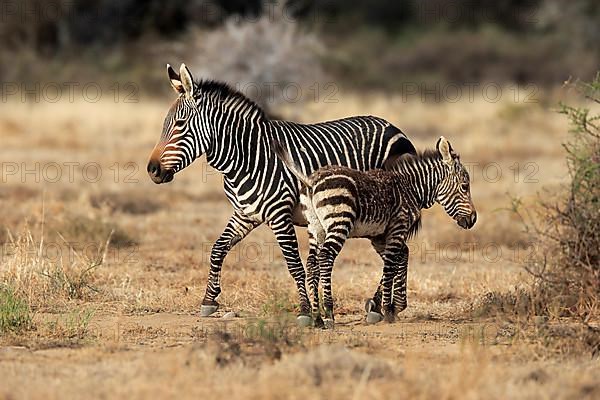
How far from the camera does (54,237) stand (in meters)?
13.4

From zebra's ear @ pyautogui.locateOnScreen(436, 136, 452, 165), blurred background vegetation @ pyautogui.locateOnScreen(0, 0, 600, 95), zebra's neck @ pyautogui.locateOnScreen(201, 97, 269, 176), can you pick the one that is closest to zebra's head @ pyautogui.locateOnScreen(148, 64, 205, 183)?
zebra's neck @ pyautogui.locateOnScreen(201, 97, 269, 176)

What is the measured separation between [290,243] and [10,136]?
47.8ft

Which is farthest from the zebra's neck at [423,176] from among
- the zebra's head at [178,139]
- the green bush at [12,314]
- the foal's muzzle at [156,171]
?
the green bush at [12,314]

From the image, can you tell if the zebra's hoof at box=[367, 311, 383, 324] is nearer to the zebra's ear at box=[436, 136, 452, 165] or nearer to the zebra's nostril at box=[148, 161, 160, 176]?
the zebra's ear at box=[436, 136, 452, 165]

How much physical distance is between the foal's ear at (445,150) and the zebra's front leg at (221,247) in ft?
5.64

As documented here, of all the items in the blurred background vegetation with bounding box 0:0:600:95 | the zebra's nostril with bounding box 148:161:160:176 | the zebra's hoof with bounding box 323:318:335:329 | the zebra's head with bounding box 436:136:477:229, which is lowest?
the zebra's hoof with bounding box 323:318:335:329

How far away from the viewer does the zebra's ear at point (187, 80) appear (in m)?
9.19

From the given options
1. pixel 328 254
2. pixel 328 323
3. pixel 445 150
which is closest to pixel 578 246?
pixel 445 150

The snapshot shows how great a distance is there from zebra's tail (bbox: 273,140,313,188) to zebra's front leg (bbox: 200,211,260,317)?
2.02 feet

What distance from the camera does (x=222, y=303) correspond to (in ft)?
33.5

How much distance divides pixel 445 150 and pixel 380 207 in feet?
3.01

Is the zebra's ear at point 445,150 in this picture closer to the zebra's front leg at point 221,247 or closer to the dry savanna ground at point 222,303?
the dry savanna ground at point 222,303

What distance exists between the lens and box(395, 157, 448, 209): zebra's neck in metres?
9.52

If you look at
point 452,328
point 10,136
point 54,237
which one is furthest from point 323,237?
point 10,136
